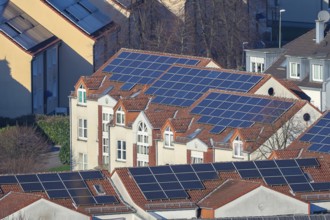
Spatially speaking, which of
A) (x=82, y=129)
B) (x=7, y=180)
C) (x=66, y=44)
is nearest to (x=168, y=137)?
(x=82, y=129)

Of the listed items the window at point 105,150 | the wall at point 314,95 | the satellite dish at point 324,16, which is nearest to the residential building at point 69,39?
the satellite dish at point 324,16

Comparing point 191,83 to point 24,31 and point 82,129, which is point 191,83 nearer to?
point 82,129

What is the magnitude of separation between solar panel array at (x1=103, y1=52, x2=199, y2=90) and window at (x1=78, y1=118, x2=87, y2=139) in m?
2.45

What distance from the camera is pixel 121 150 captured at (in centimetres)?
10831

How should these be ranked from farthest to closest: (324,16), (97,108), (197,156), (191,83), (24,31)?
(24,31) → (324,16) → (97,108) → (191,83) → (197,156)

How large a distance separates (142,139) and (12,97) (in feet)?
62.5

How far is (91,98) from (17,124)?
753cm

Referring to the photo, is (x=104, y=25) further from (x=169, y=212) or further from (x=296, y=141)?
(x=169, y=212)

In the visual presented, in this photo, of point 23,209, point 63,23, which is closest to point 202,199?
point 23,209

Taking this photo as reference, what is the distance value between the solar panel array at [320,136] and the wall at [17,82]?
2703 centimetres

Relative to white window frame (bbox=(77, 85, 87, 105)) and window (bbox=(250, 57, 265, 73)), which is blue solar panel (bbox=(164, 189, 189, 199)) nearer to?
white window frame (bbox=(77, 85, 87, 105))

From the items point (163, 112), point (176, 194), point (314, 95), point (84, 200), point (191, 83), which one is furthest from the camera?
point (314, 95)

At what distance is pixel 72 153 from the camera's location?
112562mm

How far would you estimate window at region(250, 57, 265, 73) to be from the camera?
123562mm
